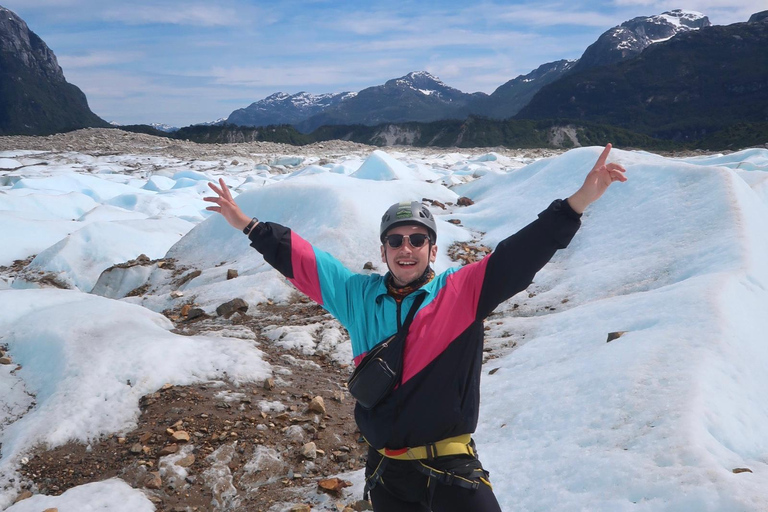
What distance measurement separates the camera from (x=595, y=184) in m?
2.37

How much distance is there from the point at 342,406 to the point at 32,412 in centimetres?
338

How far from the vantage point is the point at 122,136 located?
6856 cm

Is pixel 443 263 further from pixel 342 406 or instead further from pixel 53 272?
pixel 53 272

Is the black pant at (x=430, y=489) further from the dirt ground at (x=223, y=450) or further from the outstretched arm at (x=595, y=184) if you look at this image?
the dirt ground at (x=223, y=450)

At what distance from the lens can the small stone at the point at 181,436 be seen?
4934mm

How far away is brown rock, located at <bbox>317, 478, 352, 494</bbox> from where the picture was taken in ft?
14.1

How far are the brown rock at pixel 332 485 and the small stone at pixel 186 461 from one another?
128 cm

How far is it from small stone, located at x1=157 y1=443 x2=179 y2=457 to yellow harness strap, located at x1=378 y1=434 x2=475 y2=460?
320 cm

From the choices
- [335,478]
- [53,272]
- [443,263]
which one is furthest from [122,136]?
[335,478]

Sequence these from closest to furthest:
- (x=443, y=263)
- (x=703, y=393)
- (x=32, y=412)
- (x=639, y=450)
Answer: (x=639, y=450) → (x=703, y=393) → (x=32, y=412) → (x=443, y=263)

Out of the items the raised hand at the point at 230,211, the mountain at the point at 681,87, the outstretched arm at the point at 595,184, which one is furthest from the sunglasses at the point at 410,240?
the mountain at the point at 681,87

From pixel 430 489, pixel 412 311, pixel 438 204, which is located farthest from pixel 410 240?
pixel 438 204

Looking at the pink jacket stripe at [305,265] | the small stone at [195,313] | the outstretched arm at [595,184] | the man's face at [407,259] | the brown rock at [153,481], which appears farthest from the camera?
the small stone at [195,313]

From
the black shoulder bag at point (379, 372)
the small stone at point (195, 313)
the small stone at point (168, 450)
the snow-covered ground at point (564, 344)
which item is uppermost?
the black shoulder bag at point (379, 372)
